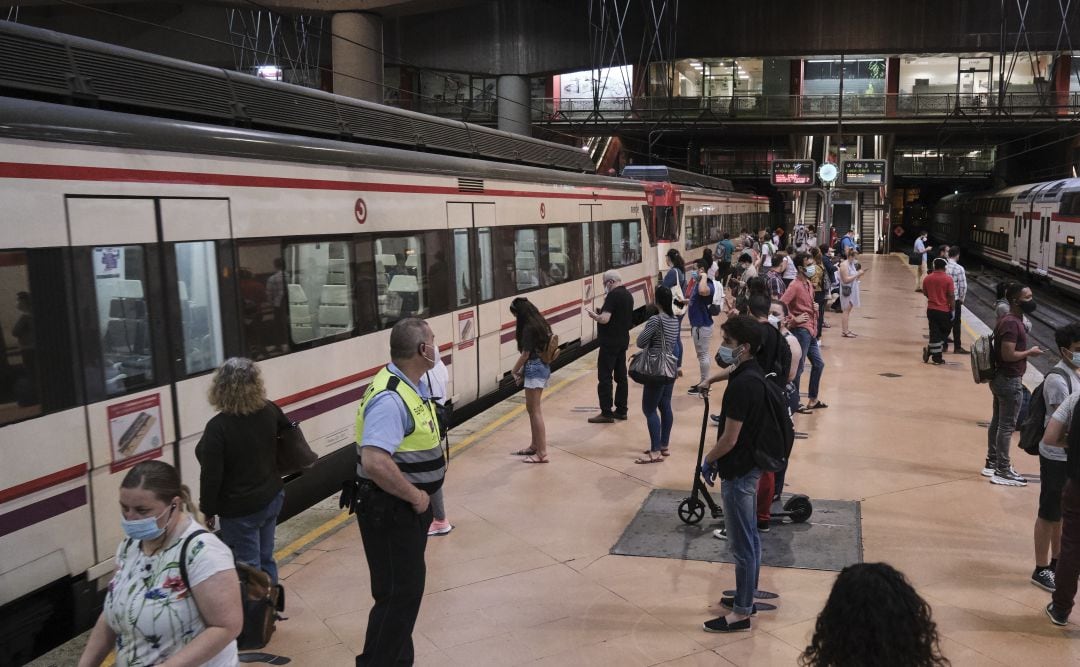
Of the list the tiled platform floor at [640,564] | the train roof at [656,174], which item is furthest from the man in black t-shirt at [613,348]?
the train roof at [656,174]

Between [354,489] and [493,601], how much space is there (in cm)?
197

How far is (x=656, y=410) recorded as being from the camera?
31.0 feet

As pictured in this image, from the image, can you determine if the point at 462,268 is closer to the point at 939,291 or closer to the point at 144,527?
the point at 144,527

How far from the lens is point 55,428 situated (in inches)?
202

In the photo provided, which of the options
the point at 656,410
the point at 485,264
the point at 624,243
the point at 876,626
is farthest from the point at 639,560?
the point at 624,243

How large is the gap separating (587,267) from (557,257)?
1746 mm

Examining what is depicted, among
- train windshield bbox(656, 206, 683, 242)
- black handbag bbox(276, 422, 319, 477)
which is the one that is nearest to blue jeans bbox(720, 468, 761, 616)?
black handbag bbox(276, 422, 319, 477)

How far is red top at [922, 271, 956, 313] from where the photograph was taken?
14.5 metres

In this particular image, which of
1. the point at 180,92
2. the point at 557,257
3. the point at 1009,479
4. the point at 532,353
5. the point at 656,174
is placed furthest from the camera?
the point at 656,174

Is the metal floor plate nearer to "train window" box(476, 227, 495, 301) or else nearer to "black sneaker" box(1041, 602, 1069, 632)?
"black sneaker" box(1041, 602, 1069, 632)

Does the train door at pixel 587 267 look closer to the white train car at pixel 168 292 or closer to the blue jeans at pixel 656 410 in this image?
the white train car at pixel 168 292

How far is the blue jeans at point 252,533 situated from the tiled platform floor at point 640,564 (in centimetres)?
56

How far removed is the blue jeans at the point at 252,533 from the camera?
539 centimetres

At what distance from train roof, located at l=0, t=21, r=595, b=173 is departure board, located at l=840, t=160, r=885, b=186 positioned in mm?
27499
